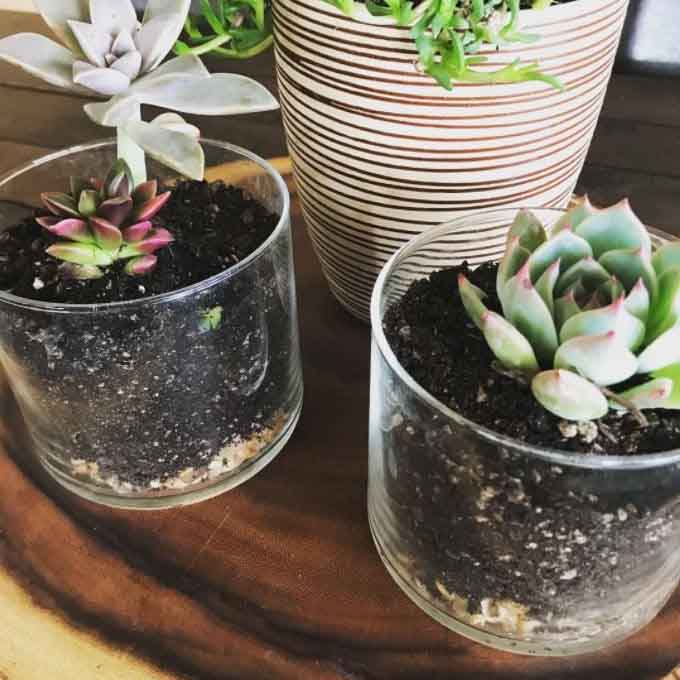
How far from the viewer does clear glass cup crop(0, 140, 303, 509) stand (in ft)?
1.48

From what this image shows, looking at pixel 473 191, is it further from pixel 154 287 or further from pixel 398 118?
pixel 154 287

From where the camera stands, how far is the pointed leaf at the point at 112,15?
44 centimetres

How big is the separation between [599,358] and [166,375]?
246 mm

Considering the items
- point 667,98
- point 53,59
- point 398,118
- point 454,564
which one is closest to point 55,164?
point 53,59

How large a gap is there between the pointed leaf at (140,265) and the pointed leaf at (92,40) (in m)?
0.11

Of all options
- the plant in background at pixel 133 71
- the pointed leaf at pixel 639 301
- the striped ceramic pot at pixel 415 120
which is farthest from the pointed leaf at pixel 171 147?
the pointed leaf at pixel 639 301

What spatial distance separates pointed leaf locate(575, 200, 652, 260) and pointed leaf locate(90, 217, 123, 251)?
25 centimetres

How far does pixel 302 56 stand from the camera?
483 mm

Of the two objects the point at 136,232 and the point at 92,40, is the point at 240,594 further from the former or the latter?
the point at 92,40

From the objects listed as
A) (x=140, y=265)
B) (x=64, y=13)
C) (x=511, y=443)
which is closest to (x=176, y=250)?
(x=140, y=265)

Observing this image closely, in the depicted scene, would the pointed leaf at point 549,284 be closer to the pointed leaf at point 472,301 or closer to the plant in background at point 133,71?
the pointed leaf at point 472,301

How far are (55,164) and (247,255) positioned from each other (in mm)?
178

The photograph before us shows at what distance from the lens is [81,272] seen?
462 mm

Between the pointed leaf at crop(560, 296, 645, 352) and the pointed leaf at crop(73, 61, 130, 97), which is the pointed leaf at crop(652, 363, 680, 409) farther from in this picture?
the pointed leaf at crop(73, 61, 130, 97)
